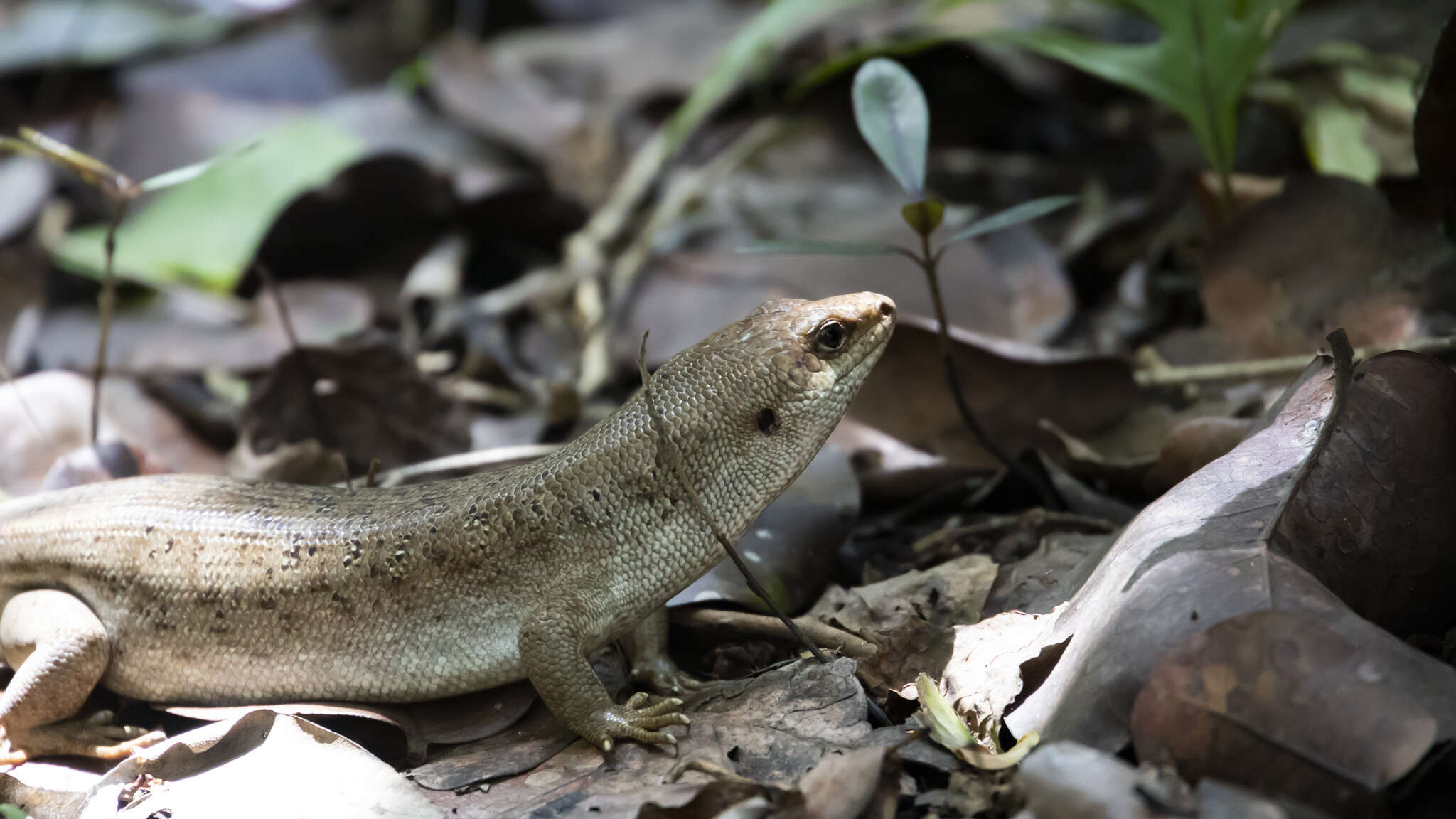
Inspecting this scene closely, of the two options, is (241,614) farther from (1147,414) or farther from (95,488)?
(1147,414)

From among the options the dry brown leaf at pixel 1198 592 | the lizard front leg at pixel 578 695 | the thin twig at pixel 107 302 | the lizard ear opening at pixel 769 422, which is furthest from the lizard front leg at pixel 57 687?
the dry brown leaf at pixel 1198 592

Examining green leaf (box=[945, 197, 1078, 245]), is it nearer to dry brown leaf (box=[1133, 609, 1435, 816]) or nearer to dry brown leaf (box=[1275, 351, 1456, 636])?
dry brown leaf (box=[1275, 351, 1456, 636])

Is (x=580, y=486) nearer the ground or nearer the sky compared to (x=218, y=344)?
nearer the ground

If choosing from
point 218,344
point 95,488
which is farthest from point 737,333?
point 218,344

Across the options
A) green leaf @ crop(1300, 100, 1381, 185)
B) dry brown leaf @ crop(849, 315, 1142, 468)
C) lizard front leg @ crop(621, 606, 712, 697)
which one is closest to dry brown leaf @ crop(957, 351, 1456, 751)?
lizard front leg @ crop(621, 606, 712, 697)

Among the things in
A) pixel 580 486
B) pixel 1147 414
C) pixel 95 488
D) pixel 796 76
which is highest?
pixel 796 76

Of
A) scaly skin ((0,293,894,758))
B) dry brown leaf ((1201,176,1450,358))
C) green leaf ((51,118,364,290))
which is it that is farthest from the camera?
green leaf ((51,118,364,290))
